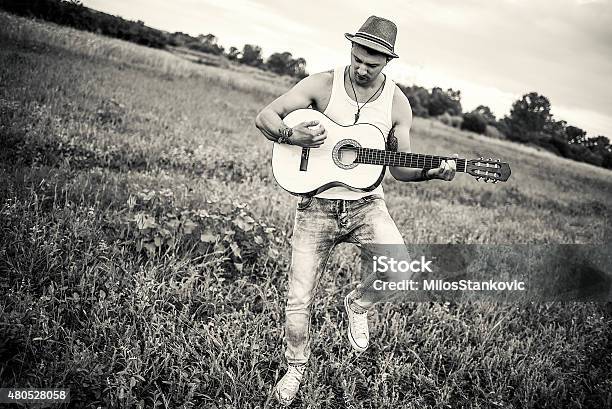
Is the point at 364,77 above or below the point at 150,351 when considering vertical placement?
above

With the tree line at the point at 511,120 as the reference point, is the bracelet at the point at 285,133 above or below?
below

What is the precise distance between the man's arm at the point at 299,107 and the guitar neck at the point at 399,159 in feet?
1.19

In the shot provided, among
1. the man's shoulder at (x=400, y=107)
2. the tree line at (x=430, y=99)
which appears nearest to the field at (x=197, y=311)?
the man's shoulder at (x=400, y=107)

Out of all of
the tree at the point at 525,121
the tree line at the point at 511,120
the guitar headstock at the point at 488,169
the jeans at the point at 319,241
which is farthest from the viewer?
the tree at the point at 525,121

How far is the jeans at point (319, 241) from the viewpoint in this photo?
9.44 feet

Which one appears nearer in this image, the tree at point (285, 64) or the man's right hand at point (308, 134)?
the man's right hand at point (308, 134)

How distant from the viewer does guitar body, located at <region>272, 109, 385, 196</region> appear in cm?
307

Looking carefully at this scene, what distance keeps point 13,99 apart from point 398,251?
728 centimetres

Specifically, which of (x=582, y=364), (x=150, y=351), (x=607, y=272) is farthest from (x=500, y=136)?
(x=150, y=351)

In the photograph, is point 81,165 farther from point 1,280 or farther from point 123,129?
point 1,280

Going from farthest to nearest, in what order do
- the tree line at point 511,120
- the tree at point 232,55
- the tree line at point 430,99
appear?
1. the tree at point 232,55
2. the tree line at point 511,120
3. the tree line at point 430,99

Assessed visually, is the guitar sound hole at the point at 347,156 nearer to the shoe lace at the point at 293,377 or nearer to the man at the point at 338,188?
the man at the point at 338,188

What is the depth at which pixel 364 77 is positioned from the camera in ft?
9.50

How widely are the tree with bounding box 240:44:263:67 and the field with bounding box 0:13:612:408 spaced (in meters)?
31.0
